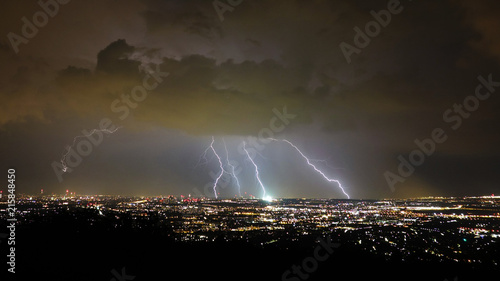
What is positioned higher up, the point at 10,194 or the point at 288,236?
the point at 288,236

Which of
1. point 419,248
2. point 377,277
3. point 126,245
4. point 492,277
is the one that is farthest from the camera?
point 419,248

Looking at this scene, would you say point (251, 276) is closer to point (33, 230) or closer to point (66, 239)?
point (66, 239)

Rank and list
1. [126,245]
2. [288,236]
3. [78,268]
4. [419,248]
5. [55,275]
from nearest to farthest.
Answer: [55,275], [78,268], [126,245], [419,248], [288,236]

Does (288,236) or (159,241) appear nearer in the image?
(159,241)

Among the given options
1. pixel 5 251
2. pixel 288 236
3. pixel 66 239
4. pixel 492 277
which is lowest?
pixel 492 277

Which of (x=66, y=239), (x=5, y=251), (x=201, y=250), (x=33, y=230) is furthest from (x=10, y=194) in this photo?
(x=201, y=250)

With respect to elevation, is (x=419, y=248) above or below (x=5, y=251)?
above

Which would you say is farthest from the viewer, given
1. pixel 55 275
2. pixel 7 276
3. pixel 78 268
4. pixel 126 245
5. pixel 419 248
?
pixel 419 248

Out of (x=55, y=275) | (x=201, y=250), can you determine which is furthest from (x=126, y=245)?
(x=55, y=275)

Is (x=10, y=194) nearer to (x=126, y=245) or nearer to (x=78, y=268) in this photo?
(x=78, y=268)
